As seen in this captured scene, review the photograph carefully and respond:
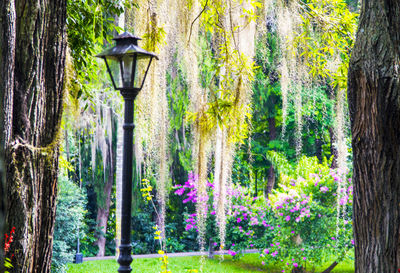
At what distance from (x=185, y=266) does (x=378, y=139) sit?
7.30m

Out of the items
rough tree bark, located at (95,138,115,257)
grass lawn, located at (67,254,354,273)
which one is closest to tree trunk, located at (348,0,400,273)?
grass lawn, located at (67,254,354,273)

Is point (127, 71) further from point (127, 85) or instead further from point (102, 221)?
point (102, 221)

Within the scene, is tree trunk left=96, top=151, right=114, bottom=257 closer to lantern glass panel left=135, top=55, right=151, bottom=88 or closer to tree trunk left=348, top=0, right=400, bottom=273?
lantern glass panel left=135, top=55, right=151, bottom=88

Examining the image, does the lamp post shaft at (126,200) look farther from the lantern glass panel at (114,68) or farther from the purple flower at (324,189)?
the purple flower at (324,189)

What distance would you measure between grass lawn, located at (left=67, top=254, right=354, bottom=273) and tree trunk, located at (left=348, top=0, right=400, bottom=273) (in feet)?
20.9

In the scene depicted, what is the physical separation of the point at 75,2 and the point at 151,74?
2.48 feet

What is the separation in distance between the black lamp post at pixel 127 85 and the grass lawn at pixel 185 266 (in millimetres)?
5473

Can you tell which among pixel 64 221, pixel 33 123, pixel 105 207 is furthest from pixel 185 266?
pixel 33 123

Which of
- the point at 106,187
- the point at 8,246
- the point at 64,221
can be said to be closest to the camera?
the point at 8,246

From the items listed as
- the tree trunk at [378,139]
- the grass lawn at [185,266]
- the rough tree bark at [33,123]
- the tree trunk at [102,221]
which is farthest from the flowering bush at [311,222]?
the rough tree bark at [33,123]

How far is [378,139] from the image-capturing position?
8.70 feet

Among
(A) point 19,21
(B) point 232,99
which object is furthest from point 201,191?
(A) point 19,21

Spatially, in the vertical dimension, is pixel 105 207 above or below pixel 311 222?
below

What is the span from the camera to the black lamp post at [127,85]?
11.1 ft
